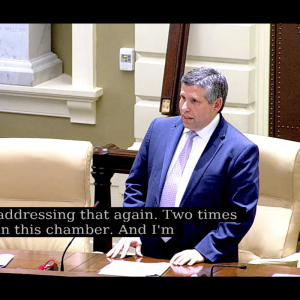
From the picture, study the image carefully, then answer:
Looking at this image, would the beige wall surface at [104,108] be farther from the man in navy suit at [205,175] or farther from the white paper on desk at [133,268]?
the white paper on desk at [133,268]

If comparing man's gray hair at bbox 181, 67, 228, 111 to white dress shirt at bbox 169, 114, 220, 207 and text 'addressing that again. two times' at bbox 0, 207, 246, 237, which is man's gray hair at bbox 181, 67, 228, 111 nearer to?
white dress shirt at bbox 169, 114, 220, 207

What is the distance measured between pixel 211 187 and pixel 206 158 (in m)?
0.12

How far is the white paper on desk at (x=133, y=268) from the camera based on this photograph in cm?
223

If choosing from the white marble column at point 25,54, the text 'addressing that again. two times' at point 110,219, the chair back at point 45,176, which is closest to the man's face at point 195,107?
the text 'addressing that again. two times' at point 110,219

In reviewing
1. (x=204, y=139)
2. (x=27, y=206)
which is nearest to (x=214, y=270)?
(x=204, y=139)

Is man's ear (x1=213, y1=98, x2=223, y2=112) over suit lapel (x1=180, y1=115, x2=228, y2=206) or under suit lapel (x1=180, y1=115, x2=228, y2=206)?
over

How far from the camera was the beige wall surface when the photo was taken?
4.81m

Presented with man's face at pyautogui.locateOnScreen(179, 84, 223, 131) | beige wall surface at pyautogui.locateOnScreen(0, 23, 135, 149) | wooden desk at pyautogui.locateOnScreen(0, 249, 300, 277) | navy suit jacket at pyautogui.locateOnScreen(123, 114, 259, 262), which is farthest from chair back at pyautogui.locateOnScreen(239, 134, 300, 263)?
beige wall surface at pyautogui.locateOnScreen(0, 23, 135, 149)

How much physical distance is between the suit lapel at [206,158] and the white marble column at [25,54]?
264cm

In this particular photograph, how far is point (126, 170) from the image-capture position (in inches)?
143

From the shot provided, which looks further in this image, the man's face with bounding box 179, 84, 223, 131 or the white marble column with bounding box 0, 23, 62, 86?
the white marble column with bounding box 0, 23, 62, 86

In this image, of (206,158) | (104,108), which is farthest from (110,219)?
(104,108)

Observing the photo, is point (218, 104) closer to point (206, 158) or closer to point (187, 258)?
point (206, 158)
